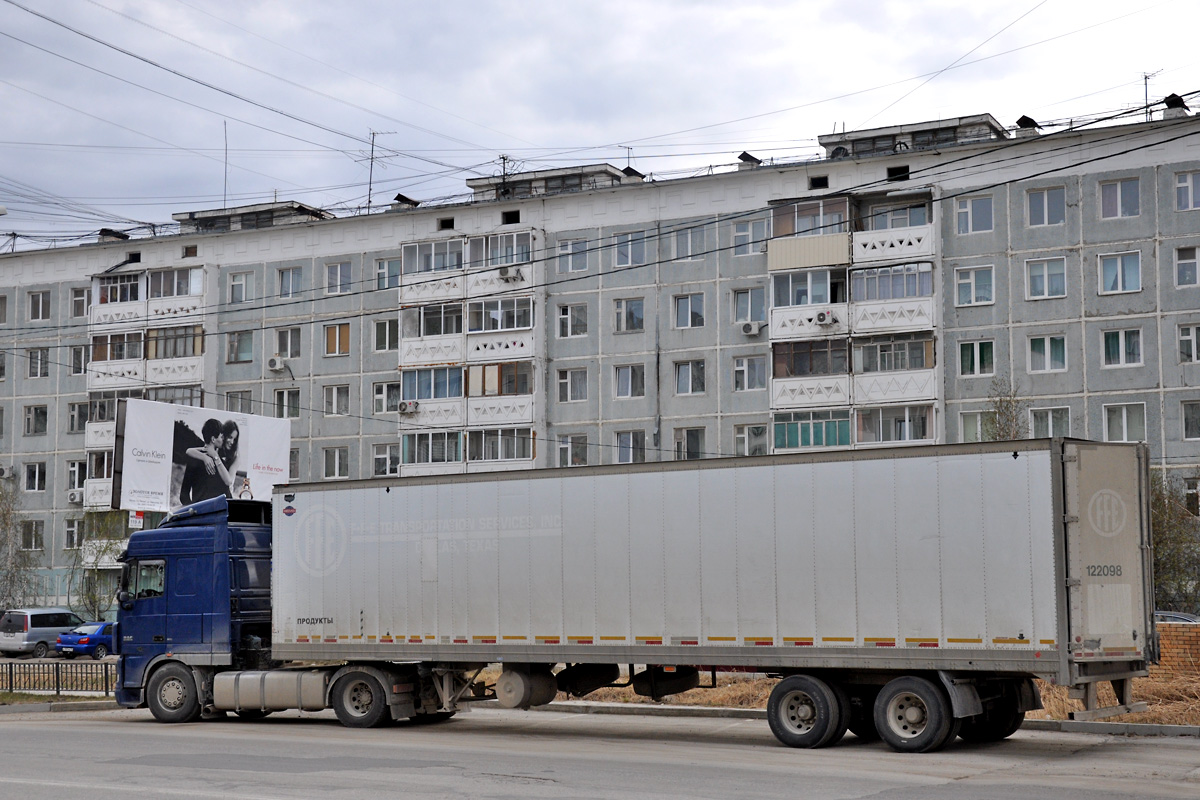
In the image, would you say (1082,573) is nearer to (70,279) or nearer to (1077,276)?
(1077,276)

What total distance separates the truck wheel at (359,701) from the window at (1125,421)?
3390cm

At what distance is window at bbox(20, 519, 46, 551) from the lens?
66.1 m

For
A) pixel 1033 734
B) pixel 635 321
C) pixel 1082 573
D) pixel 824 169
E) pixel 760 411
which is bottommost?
pixel 1033 734

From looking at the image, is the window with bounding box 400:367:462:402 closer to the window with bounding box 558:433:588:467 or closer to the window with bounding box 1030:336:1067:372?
the window with bounding box 558:433:588:467

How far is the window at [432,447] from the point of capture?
186 ft

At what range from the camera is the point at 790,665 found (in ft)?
58.0

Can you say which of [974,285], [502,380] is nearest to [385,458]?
[502,380]

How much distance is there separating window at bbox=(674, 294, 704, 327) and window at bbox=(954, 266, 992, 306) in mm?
9774

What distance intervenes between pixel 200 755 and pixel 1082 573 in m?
10.6

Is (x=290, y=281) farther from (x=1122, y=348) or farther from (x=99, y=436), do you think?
(x=1122, y=348)

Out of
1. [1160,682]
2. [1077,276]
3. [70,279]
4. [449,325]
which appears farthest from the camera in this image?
[70,279]

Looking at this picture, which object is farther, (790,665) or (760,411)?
(760,411)

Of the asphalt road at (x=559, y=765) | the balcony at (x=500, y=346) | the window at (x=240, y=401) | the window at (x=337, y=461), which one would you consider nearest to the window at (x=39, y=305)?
the window at (x=240, y=401)

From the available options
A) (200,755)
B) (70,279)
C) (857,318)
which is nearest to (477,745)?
(200,755)
